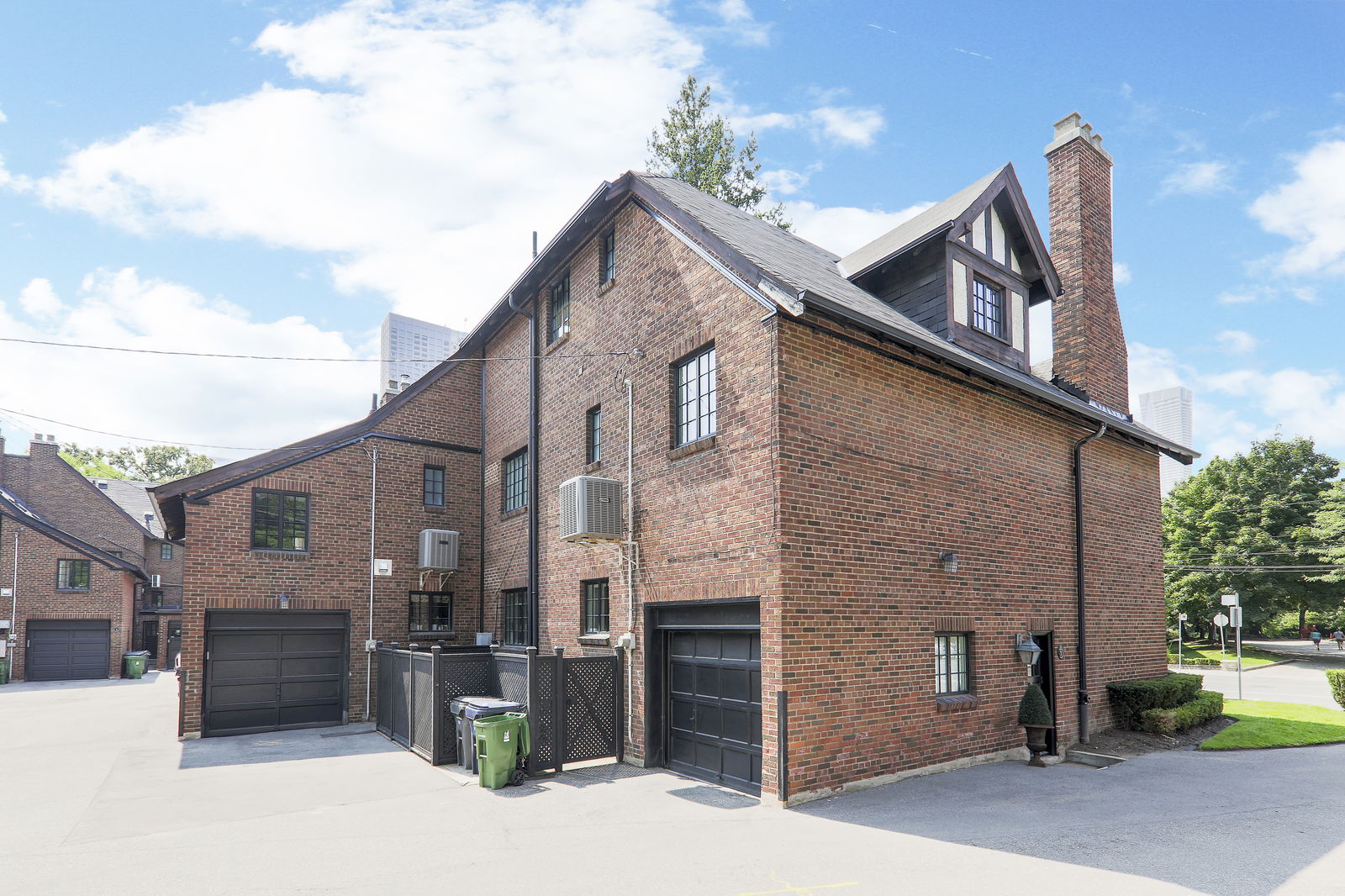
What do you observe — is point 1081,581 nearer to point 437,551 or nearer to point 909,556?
point 909,556

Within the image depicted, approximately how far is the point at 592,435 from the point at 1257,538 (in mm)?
40551

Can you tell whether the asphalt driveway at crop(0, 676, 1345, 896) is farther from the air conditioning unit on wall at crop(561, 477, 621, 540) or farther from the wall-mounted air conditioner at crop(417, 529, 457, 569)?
the wall-mounted air conditioner at crop(417, 529, 457, 569)

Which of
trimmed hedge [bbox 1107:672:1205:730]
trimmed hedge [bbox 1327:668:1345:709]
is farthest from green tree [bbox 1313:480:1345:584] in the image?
trimmed hedge [bbox 1107:672:1205:730]

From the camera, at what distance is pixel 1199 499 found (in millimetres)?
46188

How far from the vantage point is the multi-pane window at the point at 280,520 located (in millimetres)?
15297

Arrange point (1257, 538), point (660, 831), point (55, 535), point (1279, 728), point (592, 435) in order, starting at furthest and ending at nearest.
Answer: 1. point (1257, 538)
2. point (55, 535)
3. point (1279, 728)
4. point (592, 435)
5. point (660, 831)

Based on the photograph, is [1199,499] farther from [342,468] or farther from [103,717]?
[103,717]

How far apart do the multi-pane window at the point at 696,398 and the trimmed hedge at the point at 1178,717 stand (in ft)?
29.4

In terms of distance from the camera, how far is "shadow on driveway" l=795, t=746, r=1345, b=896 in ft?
22.1

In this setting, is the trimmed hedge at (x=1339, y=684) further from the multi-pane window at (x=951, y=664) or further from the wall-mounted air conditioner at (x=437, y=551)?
the wall-mounted air conditioner at (x=437, y=551)

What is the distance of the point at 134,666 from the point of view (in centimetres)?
3145

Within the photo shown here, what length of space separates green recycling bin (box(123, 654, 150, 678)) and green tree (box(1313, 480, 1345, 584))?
50023 mm

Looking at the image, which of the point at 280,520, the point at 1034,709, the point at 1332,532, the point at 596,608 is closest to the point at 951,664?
the point at 1034,709

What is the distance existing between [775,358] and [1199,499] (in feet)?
155
